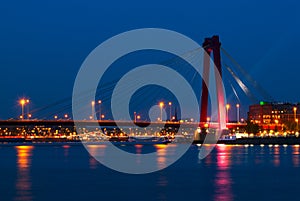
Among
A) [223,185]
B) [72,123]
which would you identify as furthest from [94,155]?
[223,185]

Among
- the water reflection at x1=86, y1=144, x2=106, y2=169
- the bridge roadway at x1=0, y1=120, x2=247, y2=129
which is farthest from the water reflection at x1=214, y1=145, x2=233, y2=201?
the bridge roadway at x1=0, y1=120, x2=247, y2=129

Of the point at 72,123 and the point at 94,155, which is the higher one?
the point at 72,123

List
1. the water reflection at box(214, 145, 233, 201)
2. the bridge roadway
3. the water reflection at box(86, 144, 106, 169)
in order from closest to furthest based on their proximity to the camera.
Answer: the water reflection at box(214, 145, 233, 201)
the water reflection at box(86, 144, 106, 169)
the bridge roadway

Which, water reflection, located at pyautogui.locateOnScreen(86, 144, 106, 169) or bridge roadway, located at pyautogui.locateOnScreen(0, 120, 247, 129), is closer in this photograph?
water reflection, located at pyautogui.locateOnScreen(86, 144, 106, 169)

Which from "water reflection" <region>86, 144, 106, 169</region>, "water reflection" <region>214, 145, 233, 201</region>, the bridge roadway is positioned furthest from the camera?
the bridge roadway

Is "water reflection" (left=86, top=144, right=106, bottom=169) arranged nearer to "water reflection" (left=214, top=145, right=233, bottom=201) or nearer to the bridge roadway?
the bridge roadway

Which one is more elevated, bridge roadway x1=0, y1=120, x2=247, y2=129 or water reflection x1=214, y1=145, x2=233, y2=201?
bridge roadway x1=0, y1=120, x2=247, y2=129

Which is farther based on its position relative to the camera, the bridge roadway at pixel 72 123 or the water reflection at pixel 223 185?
the bridge roadway at pixel 72 123

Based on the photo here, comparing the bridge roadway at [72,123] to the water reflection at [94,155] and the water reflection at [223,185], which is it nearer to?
the water reflection at [94,155]

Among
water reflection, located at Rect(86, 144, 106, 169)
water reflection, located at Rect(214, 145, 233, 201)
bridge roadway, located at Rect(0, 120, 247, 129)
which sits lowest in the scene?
water reflection, located at Rect(214, 145, 233, 201)

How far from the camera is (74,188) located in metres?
20.4

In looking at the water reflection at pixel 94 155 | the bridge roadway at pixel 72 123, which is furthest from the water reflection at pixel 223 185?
the bridge roadway at pixel 72 123

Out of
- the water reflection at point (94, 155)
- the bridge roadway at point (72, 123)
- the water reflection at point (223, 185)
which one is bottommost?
the water reflection at point (223, 185)

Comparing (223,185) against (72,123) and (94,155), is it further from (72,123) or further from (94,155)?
(72,123)
